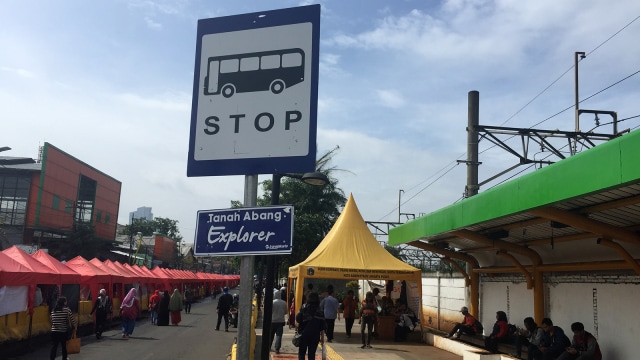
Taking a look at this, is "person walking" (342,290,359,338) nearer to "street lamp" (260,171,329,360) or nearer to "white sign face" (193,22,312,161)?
"street lamp" (260,171,329,360)

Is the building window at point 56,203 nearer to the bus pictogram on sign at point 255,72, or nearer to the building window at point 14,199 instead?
the building window at point 14,199

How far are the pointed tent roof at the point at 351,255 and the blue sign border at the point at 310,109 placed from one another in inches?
534

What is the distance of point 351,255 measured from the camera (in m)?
17.9

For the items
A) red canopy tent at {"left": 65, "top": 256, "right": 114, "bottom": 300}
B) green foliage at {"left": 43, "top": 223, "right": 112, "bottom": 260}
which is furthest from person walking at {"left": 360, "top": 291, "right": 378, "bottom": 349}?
green foliage at {"left": 43, "top": 223, "right": 112, "bottom": 260}

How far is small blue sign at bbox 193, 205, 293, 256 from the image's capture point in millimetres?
3062

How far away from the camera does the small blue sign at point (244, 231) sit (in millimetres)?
3062

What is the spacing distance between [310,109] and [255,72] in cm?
46

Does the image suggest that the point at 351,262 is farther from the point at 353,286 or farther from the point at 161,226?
the point at 161,226

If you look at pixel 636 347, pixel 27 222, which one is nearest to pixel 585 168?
pixel 636 347

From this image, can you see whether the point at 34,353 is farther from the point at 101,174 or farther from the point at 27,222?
the point at 101,174

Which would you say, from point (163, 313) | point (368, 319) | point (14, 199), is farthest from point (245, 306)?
point (14, 199)

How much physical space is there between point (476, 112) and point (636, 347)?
8.41 meters

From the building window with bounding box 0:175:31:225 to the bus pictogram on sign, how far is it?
126 feet

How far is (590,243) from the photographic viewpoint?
35.5 feet
